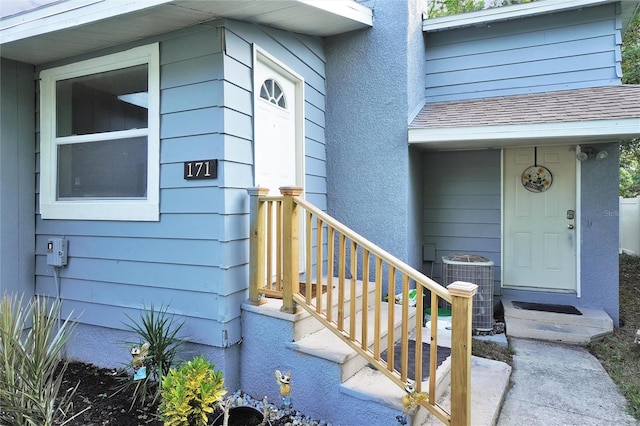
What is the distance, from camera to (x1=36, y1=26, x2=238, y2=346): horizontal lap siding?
2.72 metres

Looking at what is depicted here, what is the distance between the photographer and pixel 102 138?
3266 mm

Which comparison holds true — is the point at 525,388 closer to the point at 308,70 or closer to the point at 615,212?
the point at 615,212

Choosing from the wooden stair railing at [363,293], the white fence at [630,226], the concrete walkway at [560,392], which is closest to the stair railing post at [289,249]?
the wooden stair railing at [363,293]

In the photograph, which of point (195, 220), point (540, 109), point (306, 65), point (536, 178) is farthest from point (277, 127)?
point (536, 178)

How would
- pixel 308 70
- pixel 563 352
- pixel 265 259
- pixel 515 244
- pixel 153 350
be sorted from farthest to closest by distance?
pixel 515 244 < pixel 308 70 < pixel 563 352 < pixel 265 259 < pixel 153 350

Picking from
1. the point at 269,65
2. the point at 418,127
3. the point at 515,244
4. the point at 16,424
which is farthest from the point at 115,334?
the point at 515,244

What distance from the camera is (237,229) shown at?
2811mm

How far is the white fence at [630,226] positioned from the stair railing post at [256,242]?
345 inches

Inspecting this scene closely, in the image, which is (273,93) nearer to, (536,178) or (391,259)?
(391,259)

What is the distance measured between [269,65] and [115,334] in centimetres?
270

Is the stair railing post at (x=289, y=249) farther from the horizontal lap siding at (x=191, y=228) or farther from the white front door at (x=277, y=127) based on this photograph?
the white front door at (x=277, y=127)

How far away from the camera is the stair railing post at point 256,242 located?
282 centimetres

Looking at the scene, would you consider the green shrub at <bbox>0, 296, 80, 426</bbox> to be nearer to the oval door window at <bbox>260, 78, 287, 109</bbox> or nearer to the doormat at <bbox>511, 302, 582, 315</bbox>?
the oval door window at <bbox>260, 78, 287, 109</bbox>

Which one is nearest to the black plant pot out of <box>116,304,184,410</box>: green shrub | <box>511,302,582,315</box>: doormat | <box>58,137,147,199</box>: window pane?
<box>116,304,184,410</box>: green shrub
